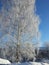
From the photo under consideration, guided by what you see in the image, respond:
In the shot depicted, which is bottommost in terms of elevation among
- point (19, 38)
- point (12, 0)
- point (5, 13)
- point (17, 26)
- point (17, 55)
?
point (17, 55)

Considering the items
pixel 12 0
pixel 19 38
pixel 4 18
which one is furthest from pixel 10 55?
pixel 12 0

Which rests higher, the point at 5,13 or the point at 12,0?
the point at 12,0

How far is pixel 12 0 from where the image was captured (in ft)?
Answer: 68.6

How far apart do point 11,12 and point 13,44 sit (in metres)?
3.29

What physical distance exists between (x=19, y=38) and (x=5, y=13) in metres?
2.99

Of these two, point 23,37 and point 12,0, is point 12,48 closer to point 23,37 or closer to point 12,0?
point 23,37

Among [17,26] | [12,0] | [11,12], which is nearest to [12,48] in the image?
[17,26]

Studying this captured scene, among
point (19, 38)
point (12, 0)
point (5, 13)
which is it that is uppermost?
point (12, 0)

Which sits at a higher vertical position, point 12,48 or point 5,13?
point 5,13

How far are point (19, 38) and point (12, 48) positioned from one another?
1.24 m

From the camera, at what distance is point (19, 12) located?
20641 millimetres

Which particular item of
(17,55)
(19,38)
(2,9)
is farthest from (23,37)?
(2,9)

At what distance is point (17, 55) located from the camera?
20.4 m

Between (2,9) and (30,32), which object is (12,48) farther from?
(2,9)
